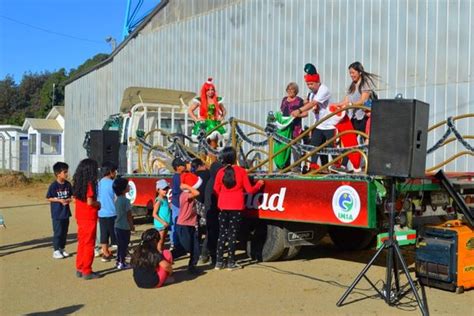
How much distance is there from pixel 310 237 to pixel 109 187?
2.97 metres

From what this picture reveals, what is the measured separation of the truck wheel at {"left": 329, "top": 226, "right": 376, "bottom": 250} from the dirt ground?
0.19 metres

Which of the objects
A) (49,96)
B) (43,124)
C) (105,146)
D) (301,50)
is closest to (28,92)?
(49,96)

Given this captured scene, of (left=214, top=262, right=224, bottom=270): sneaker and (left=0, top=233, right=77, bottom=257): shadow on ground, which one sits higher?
(left=214, top=262, right=224, bottom=270): sneaker

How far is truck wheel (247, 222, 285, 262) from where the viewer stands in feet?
25.6

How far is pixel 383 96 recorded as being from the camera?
12281mm

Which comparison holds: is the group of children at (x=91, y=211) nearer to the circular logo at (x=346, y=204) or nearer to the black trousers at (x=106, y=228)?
the black trousers at (x=106, y=228)

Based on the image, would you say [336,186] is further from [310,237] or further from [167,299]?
[167,299]

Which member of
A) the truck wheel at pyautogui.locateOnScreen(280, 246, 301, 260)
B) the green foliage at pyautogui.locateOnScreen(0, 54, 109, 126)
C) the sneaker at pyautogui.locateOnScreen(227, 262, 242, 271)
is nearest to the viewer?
the sneaker at pyautogui.locateOnScreen(227, 262, 242, 271)

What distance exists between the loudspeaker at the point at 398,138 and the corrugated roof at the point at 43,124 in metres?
32.4

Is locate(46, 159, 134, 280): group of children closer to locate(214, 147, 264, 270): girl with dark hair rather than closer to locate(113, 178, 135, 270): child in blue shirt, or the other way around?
locate(113, 178, 135, 270): child in blue shirt

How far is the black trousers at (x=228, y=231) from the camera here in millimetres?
7398

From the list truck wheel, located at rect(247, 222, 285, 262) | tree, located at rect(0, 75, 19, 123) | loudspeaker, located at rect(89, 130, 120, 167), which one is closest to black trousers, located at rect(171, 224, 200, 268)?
truck wheel, located at rect(247, 222, 285, 262)

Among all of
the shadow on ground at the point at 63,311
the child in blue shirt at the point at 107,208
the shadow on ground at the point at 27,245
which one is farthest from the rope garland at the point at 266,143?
the shadow on ground at the point at 63,311

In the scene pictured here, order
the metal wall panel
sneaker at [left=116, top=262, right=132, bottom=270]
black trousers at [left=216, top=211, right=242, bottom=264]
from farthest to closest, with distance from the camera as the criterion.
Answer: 1. the metal wall panel
2. sneaker at [left=116, top=262, right=132, bottom=270]
3. black trousers at [left=216, top=211, right=242, bottom=264]
